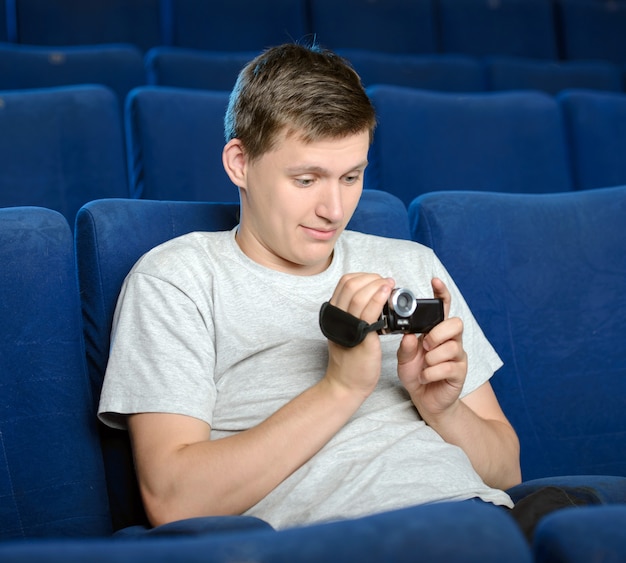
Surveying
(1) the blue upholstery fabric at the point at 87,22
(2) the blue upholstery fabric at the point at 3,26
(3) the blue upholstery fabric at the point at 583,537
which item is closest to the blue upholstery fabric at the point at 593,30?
(1) the blue upholstery fabric at the point at 87,22

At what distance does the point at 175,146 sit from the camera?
1609mm

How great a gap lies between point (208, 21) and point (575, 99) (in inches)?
41.0

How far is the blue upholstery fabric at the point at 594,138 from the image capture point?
6.46 ft

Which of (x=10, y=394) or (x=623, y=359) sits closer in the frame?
(x=10, y=394)

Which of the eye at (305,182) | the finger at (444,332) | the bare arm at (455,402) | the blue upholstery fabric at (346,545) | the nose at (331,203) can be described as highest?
the eye at (305,182)

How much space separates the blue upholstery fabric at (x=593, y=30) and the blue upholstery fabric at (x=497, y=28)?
3.7 inches

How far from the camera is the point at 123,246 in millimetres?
1088

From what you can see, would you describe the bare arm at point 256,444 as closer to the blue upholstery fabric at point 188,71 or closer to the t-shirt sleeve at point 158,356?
the t-shirt sleeve at point 158,356

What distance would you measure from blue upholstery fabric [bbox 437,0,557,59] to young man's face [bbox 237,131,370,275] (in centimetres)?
195

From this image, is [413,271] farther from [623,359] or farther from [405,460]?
[623,359]

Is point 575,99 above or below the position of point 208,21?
below

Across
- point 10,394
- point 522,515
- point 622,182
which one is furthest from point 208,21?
point 522,515

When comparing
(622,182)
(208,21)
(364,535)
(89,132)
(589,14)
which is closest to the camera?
(364,535)

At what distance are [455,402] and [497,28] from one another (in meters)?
2.14
